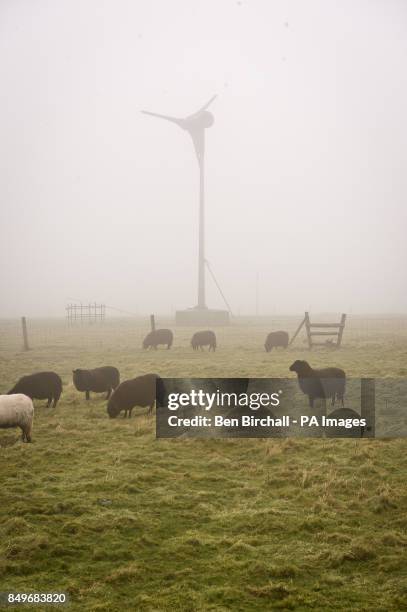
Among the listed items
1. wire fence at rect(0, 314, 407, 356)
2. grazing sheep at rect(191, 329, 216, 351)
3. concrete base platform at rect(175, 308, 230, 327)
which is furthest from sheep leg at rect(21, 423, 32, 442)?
concrete base platform at rect(175, 308, 230, 327)

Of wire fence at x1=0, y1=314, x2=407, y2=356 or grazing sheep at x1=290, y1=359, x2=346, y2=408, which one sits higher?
grazing sheep at x1=290, y1=359, x2=346, y2=408

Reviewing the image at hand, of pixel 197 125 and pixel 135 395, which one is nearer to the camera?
pixel 135 395

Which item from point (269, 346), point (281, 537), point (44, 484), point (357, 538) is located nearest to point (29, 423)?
point (44, 484)

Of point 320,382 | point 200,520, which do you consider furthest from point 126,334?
point 200,520

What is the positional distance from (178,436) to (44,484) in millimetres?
3653

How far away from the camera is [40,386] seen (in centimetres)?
1281

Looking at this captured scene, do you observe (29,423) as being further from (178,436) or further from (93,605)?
(93,605)

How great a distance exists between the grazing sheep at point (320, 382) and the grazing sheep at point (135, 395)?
12.7 ft

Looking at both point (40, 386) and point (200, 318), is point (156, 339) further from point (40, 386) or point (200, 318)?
point (200, 318)

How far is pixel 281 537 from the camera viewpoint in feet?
19.6

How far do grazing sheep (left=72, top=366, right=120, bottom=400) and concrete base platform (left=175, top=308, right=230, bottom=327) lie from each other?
135ft

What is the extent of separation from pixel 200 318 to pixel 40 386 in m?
43.6

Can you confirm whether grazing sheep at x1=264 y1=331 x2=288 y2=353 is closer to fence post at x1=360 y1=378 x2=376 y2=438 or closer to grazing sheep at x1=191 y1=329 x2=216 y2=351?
grazing sheep at x1=191 y1=329 x2=216 y2=351

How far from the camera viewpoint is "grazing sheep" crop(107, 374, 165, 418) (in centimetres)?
1225
